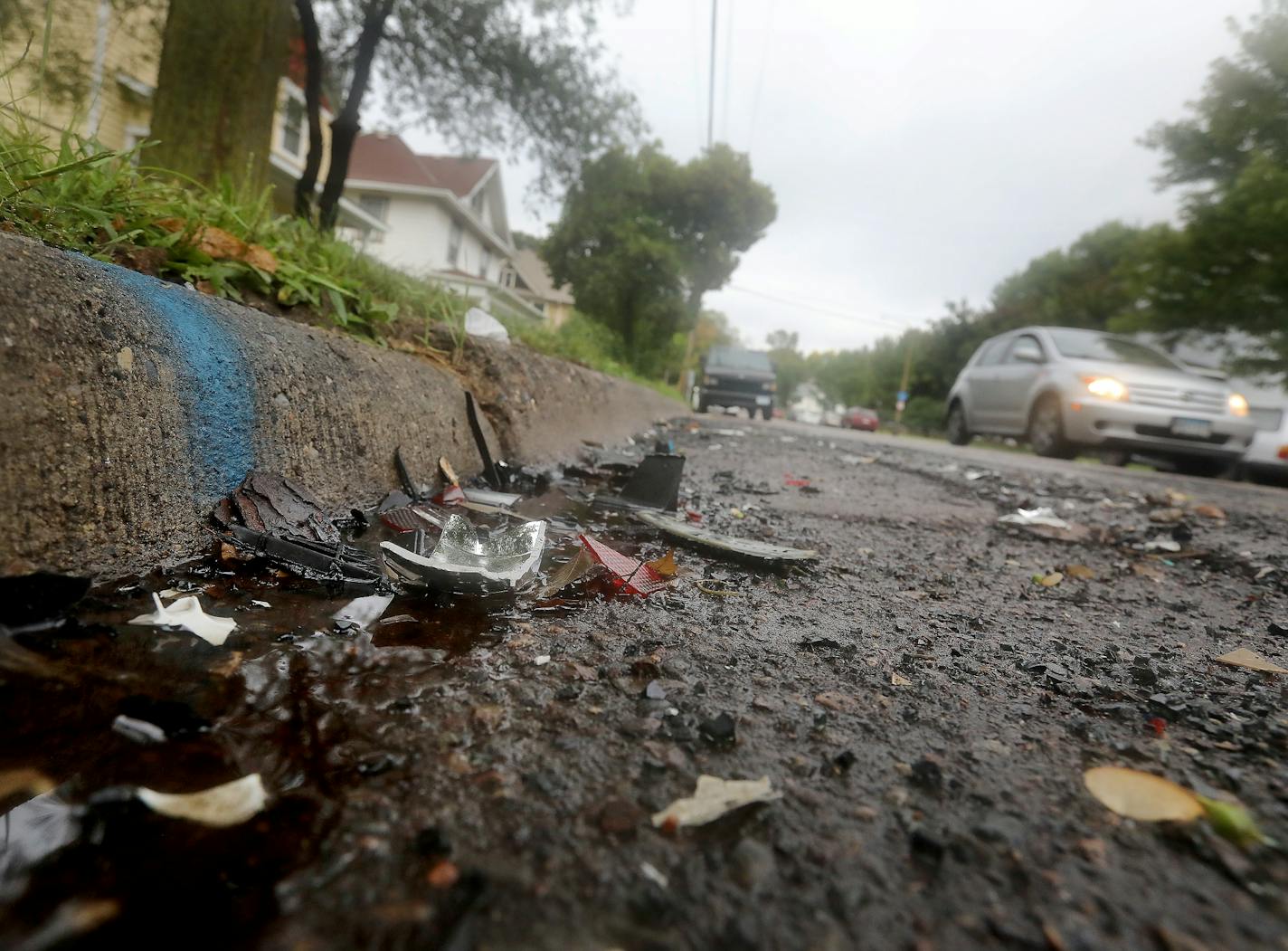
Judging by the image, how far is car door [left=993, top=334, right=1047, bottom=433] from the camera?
6895 millimetres

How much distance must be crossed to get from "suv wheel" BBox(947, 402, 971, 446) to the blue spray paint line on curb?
8616 millimetres

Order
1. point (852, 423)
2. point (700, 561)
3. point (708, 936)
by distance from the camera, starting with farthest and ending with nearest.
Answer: point (852, 423) < point (700, 561) < point (708, 936)

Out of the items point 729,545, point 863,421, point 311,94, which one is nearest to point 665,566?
point 729,545

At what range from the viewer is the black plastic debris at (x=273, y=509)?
133cm

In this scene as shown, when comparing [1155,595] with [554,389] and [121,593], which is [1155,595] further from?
[554,389]

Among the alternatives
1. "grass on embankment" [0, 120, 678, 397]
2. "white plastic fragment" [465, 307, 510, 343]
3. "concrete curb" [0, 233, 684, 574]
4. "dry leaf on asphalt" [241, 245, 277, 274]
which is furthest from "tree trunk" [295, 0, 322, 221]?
"concrete curb" [0, 233, 684, 574]

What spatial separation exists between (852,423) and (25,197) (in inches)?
1438

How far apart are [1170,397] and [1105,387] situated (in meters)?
0.55

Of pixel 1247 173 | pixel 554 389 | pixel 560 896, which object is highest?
pixel 1247 173

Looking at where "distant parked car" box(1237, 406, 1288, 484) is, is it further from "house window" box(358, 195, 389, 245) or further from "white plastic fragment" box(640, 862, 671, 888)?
"house window" box(358, 195, 389, 245)

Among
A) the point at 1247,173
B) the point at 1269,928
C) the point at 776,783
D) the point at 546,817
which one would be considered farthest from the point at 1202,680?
the point at 1247,173

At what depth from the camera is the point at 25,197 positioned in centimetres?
137

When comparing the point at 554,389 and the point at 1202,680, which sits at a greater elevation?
the point at 554,389

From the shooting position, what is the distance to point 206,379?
1.30 m
